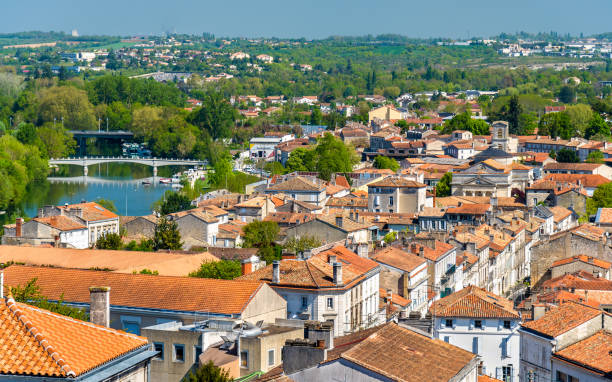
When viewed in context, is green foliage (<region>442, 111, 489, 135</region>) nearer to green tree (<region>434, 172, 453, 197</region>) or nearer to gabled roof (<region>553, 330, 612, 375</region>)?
green tree (<region>434, 172, 453, 197</region>)

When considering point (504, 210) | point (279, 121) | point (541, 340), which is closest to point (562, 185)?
point (504, 210)

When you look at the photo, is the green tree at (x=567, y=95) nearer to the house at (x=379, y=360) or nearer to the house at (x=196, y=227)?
the house at (x=196, y=227)

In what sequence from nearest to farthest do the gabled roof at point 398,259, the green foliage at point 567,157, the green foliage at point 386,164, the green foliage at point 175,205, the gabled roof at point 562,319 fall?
the gabled roof at point 562,319
the gabled roof at point 398,259
the green foliage at point 175,205
the green foliage at point 567,157
the green foliage at point 386,164

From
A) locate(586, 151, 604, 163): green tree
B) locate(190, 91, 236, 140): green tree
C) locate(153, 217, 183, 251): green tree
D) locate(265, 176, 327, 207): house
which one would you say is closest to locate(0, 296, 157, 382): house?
locate(153, 217, 183, 251): green tree

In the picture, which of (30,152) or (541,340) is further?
(30,152)

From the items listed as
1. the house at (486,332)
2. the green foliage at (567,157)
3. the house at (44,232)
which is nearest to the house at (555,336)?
the house at (486,332)

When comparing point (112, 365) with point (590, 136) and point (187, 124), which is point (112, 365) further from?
point (187, 124)
